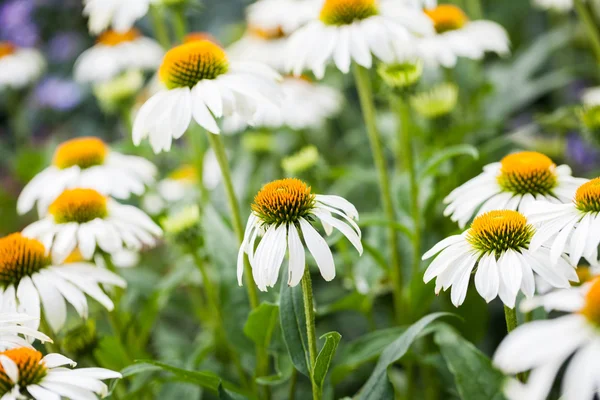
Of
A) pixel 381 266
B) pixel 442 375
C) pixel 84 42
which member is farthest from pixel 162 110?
pixel 84 42

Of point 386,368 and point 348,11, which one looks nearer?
point 386,368

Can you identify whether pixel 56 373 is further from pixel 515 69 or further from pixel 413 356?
pixel 515 69

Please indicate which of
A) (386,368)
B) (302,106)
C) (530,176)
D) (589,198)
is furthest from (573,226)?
(302,106)

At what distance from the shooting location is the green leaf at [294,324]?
82 cm

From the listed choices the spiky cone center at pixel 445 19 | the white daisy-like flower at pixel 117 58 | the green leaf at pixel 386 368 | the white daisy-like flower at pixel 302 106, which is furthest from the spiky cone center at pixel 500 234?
the white daisy-like flower at pixel 117 58

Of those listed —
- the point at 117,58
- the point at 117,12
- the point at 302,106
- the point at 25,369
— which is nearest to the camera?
the point at 25,369

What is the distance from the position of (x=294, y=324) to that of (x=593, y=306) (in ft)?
1.34

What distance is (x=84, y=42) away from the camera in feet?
10.2

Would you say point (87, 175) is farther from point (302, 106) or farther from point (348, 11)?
point (302, 106)

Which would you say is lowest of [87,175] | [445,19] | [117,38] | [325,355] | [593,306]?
[325,355]

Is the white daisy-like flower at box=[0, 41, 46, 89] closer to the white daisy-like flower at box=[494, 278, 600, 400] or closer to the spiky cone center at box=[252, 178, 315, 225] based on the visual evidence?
the spiky cone center at box=[252, 178, 315, 225]

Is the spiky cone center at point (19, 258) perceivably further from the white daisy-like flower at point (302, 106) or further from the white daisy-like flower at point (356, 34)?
the white daisy-like flower at point (302, 106)

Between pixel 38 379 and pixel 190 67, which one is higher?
pixel 190 67

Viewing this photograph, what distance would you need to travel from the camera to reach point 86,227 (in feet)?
3.15
